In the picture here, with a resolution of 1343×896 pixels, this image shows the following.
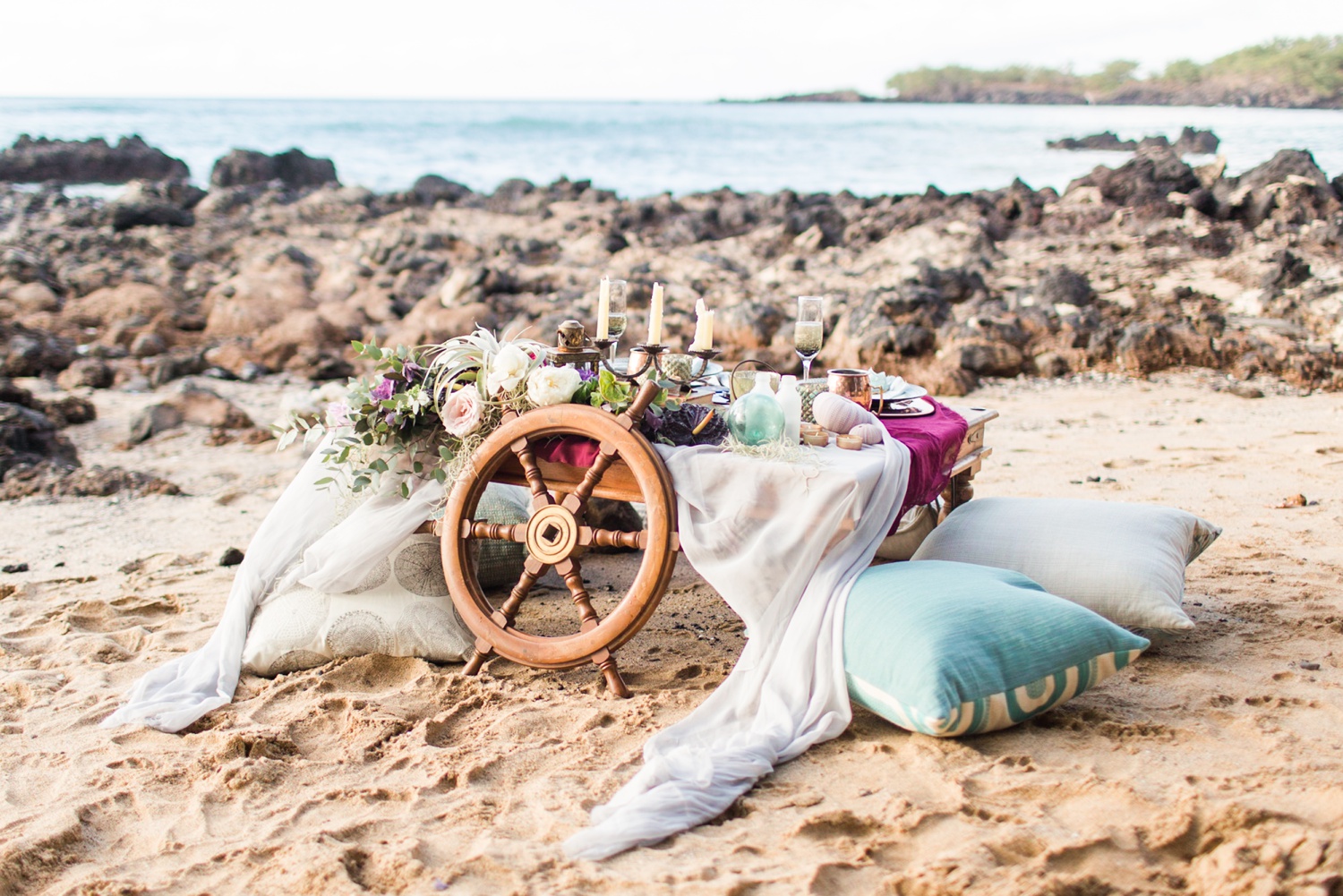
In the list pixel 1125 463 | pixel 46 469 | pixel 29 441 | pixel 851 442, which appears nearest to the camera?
pixel 851 442

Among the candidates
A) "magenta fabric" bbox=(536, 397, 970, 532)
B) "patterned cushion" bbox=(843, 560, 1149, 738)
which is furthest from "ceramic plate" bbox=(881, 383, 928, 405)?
"patterned cushion" bbox=(843, 560, 1149, 738)

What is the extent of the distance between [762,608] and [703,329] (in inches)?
39.8

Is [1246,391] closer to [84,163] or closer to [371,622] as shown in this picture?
[371,622]

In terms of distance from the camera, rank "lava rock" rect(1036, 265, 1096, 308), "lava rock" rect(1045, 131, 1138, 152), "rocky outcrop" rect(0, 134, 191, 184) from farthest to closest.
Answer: "lava rock" rect(1045, 131, 1138, 152), "rocky outcrop" rect(0, 134, 191, 184), "lava rock" rect(1036, 265, 1096, 308)

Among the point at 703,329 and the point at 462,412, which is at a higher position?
the point at 703,329

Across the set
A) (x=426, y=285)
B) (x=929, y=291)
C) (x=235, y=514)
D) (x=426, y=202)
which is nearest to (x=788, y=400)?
(x=235, y=514)

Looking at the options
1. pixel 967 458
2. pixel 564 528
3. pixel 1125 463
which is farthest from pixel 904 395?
pixel 1125 463

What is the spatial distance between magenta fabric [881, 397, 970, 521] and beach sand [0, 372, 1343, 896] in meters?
0.82

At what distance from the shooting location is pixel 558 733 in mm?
3365

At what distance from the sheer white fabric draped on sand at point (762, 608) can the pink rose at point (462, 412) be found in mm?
707

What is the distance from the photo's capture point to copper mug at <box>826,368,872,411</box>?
12.4 feet

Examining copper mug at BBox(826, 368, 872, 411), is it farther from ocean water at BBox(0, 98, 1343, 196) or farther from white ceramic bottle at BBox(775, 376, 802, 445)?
ocean water at BBox(0, 98, 1343, 196)

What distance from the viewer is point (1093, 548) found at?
12.3 ft

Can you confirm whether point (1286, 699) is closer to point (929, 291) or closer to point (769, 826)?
point (769, 826)
